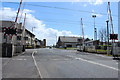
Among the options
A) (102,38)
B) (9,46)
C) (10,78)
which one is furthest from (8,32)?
(102,38)

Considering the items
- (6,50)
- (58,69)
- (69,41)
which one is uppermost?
(69,41)

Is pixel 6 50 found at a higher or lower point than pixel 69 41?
lower

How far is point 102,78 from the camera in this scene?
30.0 ft

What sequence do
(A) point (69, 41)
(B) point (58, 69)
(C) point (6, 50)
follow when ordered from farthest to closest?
(A) point (69, 41) < (C) point (6, 50) < (B) point (58, 69)

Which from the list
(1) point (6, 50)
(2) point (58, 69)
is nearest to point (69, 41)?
(1) point (6, 50)

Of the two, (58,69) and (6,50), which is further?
(6,50)

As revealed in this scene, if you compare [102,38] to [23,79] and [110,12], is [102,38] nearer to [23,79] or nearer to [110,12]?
[110,12]

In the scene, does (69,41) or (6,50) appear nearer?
(6,50)

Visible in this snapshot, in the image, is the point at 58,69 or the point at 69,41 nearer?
the point at 58,69

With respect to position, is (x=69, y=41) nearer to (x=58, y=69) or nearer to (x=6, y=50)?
(x=6, y=50)

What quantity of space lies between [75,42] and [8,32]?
125 metres

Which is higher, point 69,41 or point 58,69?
point 69,41

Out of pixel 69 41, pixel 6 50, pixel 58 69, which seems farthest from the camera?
pixel 69 41

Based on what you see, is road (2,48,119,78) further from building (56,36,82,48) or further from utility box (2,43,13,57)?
building (56,36,82,48)
